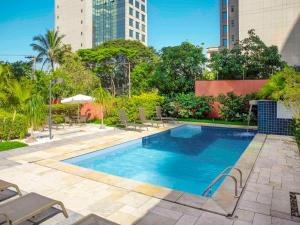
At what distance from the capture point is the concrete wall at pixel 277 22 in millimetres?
34031

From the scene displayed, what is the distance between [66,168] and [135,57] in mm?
36654

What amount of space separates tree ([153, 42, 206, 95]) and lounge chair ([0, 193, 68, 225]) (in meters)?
16.9

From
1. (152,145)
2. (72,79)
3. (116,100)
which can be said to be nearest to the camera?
(152,145)

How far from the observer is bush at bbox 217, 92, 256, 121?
16.7 metres

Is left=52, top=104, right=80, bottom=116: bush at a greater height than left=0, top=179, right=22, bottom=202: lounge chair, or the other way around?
left=52, top=104, right=80, bottom=116: bush

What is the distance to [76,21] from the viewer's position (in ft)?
219

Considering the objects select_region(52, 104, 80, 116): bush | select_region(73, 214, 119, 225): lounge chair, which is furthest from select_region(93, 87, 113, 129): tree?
select_region(73, 214, 119, 225): lounge chair

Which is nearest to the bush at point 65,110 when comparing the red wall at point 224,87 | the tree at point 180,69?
the tree at point 180,69

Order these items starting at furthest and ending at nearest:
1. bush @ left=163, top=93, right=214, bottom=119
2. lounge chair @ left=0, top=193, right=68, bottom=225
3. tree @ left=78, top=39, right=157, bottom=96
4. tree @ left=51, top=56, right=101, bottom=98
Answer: tree @ left=78, top=39, right=157, bottom=96, tree @ left=51, top=56, right=101, bottom=98, bush @ left=163, top=93, right=214, bottom=119, lounge chair @ left=0, top=193, right=68, bottom=225

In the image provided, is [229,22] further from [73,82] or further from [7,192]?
[7,192]

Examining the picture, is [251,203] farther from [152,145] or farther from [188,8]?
[188,8]

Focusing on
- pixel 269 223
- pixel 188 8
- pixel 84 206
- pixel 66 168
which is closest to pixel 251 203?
pixel 269 223

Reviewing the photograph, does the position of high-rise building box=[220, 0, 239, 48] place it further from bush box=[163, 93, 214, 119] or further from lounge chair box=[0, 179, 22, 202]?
lounge chair box=[0, 179, 22, 202]

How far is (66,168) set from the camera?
24.1 ft
